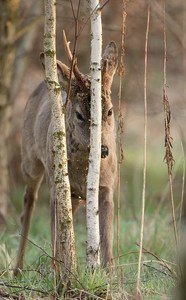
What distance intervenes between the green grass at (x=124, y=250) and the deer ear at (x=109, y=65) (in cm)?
123

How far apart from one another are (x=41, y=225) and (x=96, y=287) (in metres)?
5.20

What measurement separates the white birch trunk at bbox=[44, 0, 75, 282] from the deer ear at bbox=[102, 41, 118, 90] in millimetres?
940

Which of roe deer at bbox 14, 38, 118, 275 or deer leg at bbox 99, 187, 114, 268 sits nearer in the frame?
roe deer at bbox 14, 38, 118, 275

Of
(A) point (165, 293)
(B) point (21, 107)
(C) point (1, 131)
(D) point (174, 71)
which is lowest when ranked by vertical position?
(A) point (165, 293)

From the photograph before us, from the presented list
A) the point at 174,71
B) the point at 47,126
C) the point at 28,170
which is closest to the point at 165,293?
the point at 47,126

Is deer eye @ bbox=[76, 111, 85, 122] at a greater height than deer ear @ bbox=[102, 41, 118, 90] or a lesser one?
lesser

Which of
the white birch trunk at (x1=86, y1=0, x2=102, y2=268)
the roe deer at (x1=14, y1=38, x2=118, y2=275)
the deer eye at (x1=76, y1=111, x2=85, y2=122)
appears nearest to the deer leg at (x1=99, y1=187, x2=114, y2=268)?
the roe deer at (x1=14, y1=38, x2=118, y2=275)

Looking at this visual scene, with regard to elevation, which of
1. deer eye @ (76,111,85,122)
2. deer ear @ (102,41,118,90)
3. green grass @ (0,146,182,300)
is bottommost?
green grass @ (0,146,182,300)

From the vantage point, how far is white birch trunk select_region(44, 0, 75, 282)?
5105 millimetres

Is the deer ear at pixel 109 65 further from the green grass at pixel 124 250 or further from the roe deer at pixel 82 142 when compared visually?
the green grass at pixel 124 250

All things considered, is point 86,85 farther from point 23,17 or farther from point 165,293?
point 23,17

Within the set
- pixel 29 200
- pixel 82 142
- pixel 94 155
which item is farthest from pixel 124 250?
pixel 94 155

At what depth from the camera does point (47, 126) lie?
7406mm

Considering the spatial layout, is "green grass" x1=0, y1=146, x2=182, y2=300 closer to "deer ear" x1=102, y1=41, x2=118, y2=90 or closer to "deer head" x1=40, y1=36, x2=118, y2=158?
"deer head" x1=40, y1=36, x2=118, y2=158
